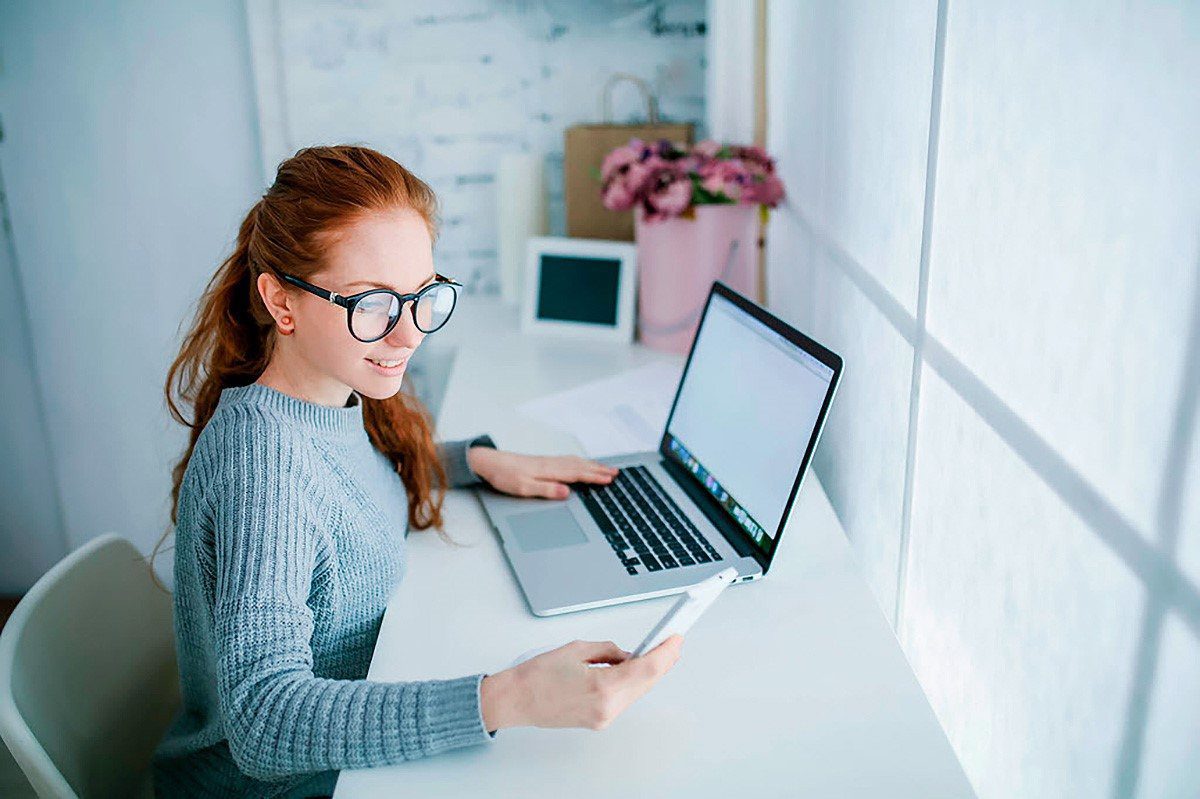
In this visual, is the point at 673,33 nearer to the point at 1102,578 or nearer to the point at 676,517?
the point at 676,517

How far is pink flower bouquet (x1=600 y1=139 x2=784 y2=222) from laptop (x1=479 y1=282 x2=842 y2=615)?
16.1 inches

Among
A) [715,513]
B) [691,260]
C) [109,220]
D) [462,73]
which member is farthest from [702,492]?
[109,220]

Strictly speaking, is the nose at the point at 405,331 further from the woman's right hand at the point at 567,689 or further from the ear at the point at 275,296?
the woman's right hand at the point at 567,689

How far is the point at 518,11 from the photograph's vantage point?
7.42 ft

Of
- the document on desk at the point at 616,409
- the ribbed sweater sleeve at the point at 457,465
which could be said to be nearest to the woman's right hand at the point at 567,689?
the ribbed sweater sleeve at the point at 457,465

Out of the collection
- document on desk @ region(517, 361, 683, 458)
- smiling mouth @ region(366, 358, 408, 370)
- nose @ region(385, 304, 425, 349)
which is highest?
nose @ region(385, 304, 425, 349)

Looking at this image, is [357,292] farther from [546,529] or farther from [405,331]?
[546,529]

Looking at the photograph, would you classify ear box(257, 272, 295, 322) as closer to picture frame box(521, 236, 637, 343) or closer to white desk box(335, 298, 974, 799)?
white desk box(335, 298, 974, 799)

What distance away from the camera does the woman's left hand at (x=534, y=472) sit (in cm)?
129

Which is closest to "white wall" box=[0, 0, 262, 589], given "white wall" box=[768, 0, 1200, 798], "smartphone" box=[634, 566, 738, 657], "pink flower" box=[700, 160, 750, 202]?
"pink flower" box=[700, 160, 750, 202]

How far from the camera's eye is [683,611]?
84cm

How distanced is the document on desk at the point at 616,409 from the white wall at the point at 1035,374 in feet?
1.16

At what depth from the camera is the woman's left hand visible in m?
1.29

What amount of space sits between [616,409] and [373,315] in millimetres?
671
